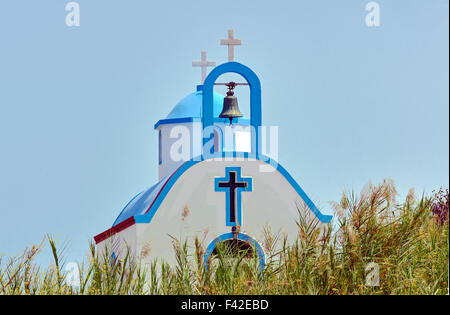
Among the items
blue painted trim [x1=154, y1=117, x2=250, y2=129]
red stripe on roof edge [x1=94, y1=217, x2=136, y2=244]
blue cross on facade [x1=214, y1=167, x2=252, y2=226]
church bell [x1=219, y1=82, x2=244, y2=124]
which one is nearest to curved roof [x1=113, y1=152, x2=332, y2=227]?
red stripe on roof edge [x1=94, y1=217, x2=136, y2=244]

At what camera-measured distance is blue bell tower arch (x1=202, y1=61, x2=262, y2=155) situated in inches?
565

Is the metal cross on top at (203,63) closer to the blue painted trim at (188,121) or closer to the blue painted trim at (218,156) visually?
the blue painted trim at (188,121)

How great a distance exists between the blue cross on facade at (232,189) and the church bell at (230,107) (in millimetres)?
1995

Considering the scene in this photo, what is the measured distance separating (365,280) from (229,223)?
16.0 ft

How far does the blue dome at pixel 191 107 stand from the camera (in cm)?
2009

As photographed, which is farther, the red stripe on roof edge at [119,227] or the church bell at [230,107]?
the church bell at [230,107]

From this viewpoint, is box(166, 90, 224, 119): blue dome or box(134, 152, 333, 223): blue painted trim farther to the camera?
box(166, 90, 224, 119): blue dome

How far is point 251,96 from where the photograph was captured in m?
14.6

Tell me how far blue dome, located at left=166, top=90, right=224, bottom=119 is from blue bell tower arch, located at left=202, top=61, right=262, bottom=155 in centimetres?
537

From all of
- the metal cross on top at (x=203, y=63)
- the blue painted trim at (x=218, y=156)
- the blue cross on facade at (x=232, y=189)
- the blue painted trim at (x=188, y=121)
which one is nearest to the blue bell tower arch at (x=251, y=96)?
the blue painted trim at (x=218, y=156)

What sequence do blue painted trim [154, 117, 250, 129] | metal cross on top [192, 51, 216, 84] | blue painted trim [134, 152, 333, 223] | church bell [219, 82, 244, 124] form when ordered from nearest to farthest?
blue painted trim [134, 152, 333, 223] < church bell [219, 82, 244, 124] < blue painted trim [154, 117, 250, 129] < metal cross on top [192, 51, 216, 84]

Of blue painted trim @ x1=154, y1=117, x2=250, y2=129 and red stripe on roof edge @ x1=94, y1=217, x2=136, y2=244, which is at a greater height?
blue painted trim @ x1=154, y1=117, x2=250, y2=129

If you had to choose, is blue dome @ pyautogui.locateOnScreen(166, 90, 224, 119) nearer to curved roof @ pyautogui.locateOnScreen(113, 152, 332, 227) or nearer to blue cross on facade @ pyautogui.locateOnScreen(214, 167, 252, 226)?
curved roof @ pyautogui.locateOnScreen(113, 152, 332, 227)
